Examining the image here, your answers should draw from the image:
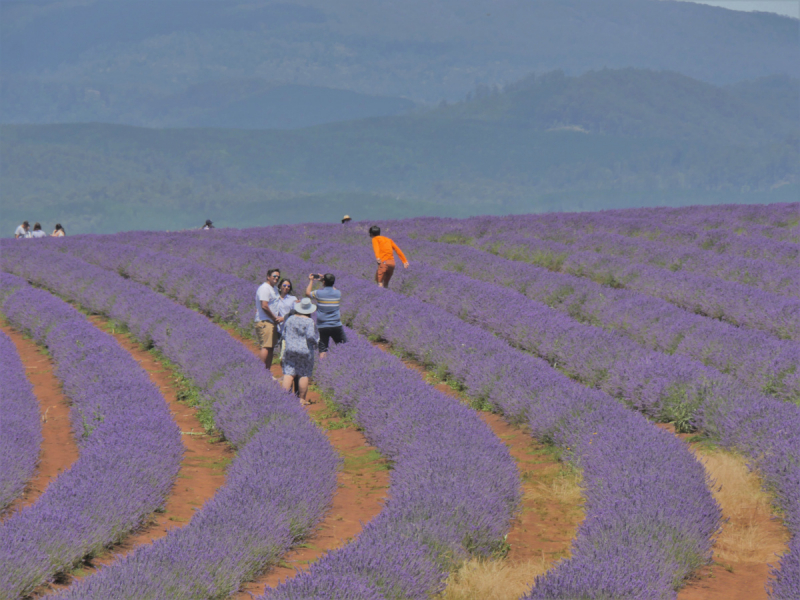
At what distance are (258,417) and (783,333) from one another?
705 cm

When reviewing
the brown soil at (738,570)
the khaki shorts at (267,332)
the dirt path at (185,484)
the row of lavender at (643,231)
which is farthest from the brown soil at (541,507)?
the row of lavender at (643,231)

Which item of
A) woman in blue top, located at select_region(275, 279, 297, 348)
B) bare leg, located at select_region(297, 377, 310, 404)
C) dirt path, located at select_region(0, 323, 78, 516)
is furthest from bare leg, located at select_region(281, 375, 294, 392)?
dirt path, located at select_region(0, 323, 78, 516)

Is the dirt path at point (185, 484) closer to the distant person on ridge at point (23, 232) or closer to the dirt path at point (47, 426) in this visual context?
the dirt path at point (47, 426)

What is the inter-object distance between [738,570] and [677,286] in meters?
9.18

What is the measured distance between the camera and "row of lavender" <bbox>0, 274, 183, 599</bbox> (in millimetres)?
4977

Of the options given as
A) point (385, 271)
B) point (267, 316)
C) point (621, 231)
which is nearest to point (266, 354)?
point (267, 316)

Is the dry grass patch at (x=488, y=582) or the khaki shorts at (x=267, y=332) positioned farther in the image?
the khaki shorts at (x=267, y=332)

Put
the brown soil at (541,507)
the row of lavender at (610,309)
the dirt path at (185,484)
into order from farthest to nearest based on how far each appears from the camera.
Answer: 1. the row of lavender at (610,309)
2. the brown soil at (541,507)
3. the dirt path at (185,484)

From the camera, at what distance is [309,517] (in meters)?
5.98

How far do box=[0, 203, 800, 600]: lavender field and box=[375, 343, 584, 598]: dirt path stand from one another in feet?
0.38

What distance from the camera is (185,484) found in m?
7.24

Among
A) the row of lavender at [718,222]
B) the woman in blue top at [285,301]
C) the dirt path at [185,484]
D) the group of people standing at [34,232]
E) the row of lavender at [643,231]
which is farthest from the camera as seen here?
the group of people standing at [34,232]

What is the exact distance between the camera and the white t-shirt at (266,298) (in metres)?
10.5

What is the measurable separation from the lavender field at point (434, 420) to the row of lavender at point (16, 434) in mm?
33
